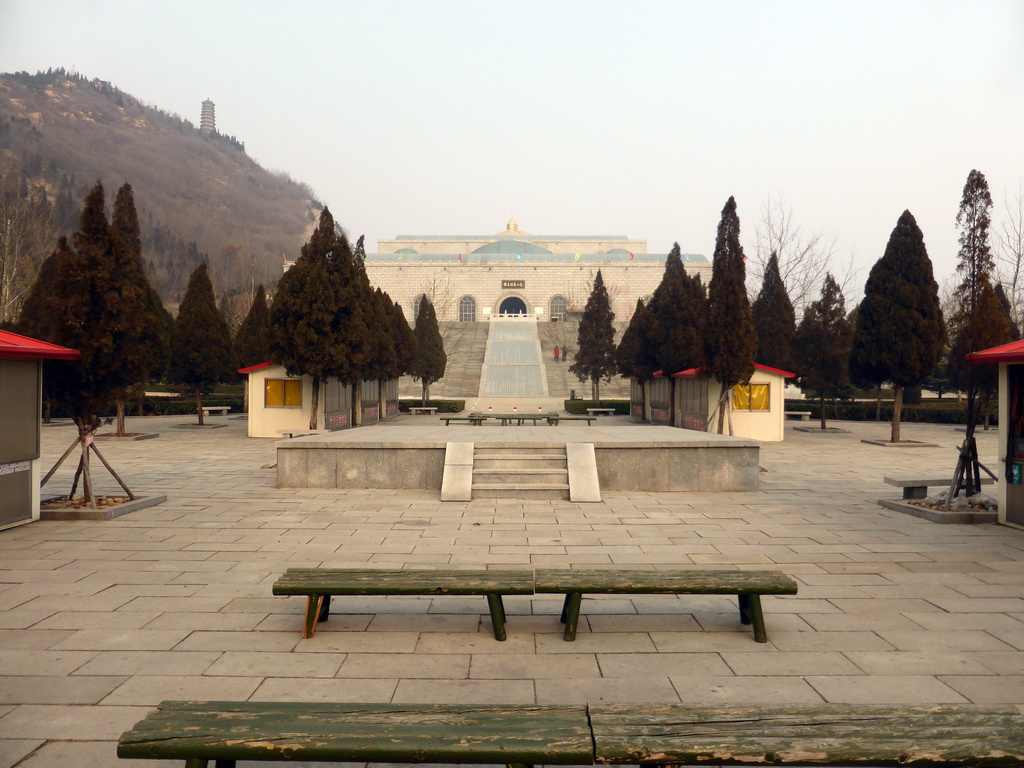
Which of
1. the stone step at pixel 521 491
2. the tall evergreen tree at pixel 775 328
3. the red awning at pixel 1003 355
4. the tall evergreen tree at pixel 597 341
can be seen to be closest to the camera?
the red awning at pixel 1003 355

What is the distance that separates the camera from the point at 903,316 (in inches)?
784

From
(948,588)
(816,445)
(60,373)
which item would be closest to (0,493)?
(60,373)

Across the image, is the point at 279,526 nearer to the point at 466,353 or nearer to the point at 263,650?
the point at 263,650

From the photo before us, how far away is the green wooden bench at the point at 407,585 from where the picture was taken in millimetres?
4688

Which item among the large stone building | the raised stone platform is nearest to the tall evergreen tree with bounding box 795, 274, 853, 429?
the raised stone platform

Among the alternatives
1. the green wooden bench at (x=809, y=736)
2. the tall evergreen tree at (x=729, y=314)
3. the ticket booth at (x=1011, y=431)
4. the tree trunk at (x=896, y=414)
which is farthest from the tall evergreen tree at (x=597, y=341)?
the green wooden bench at (x=809, y=736)

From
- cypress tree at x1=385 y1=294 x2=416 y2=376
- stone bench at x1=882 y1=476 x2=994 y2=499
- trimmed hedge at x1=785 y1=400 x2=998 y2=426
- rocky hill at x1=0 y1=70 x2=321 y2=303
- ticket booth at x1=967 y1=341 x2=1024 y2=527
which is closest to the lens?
ticket booth at x1=967 y1=341 x2=1024 y2=527

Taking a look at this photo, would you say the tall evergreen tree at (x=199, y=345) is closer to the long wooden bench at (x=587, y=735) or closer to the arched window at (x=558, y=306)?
the long wooden bench at (x=587, y=735)

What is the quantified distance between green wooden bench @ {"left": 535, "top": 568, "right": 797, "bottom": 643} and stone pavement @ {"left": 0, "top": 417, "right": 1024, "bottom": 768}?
0.20 m

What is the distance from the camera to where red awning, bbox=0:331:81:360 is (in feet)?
25.7

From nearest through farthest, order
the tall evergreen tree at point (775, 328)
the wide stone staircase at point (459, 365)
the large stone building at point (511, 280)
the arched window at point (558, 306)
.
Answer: the tall evergreen tree at point (775, 328) → the wide stone staircase at point (459, 365) → the large stone building at point (511, 280) → the arched window at point (558, 306)

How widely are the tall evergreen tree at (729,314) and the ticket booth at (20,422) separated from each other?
13.5 m

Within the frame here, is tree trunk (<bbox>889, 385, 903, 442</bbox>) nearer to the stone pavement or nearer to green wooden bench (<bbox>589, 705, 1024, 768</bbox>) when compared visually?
the stone pavement

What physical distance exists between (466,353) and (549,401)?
14.3 meters
